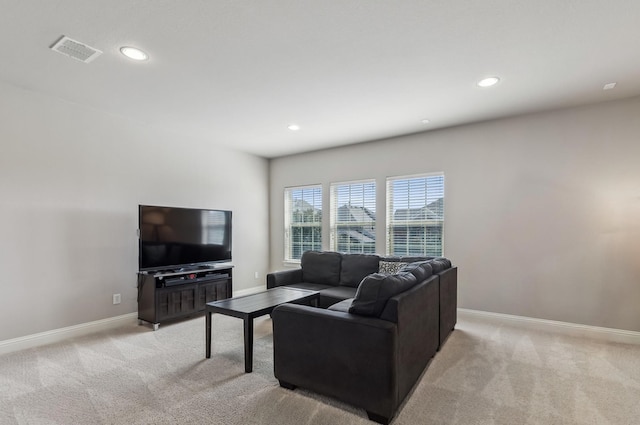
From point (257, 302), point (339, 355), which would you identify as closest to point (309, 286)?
point (257, 302)

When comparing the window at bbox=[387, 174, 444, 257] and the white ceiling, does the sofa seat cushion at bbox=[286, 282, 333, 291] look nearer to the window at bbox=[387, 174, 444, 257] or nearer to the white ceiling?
the window at bbox=[387, 174, 444, 257]

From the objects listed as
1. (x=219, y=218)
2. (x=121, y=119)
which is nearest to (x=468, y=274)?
(x=219, y=218)

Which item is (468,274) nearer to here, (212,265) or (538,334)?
(538,334)

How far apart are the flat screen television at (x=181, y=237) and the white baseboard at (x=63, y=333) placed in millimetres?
771

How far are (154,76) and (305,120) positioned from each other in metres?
1.84

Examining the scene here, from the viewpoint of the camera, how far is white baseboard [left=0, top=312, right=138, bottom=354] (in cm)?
319

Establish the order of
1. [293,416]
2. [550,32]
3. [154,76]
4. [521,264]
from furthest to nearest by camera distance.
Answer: [521,264] < [154,76] < [550,32] < [293,416]

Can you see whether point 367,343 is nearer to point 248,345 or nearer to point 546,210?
point 248,345

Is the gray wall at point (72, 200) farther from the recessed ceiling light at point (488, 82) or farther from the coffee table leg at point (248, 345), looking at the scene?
the recessed ceiling light at point (488, 82)

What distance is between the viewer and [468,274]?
4406 millimetres

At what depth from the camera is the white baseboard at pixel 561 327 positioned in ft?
11.4

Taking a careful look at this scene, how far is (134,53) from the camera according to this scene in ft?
8.49

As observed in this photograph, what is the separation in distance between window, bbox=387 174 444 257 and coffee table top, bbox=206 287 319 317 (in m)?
1.97

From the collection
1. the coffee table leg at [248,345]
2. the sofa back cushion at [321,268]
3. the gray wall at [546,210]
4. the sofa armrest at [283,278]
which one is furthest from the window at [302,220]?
the coffee table leg at [248,345]
